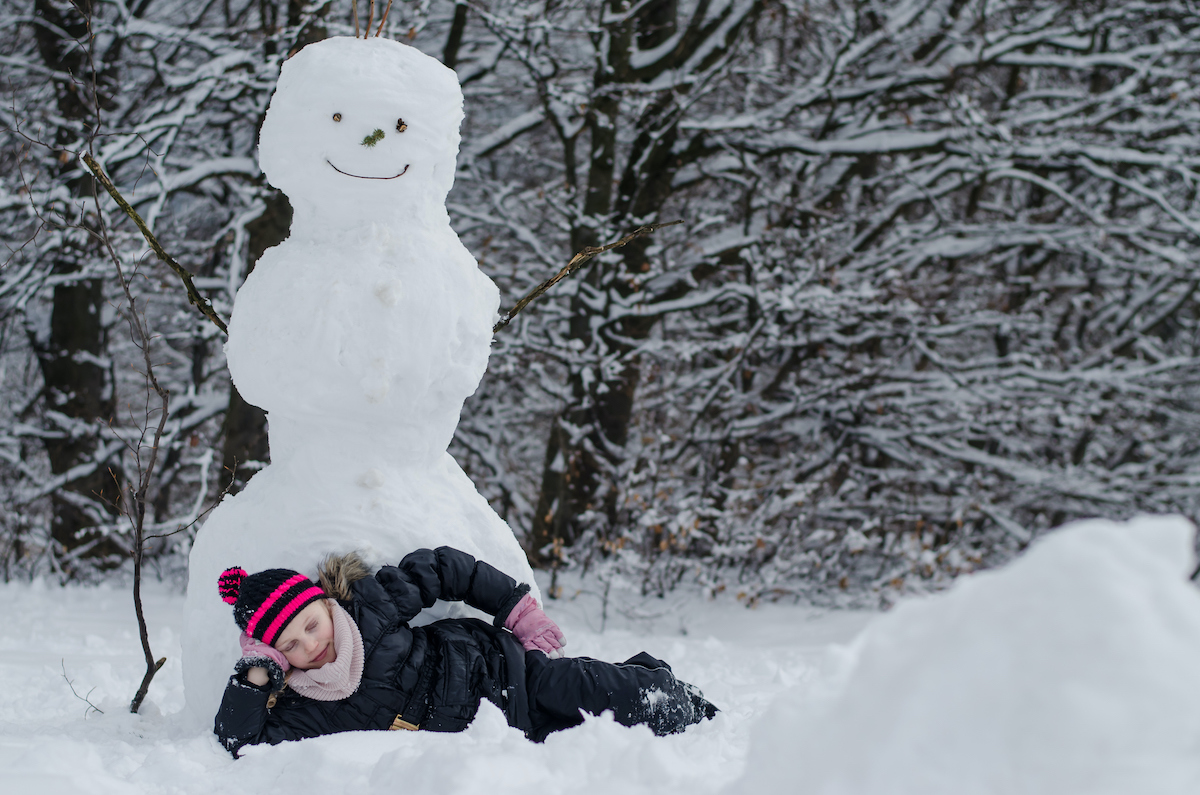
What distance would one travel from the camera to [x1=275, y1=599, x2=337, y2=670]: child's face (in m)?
2.15

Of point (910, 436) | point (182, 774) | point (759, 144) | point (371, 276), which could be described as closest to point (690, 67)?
point (759, 144)

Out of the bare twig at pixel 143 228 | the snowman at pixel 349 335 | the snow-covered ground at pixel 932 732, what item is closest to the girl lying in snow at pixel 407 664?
the snowman at pixel 349 335

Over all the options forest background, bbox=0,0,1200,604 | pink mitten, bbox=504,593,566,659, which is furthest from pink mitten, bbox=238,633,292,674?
forest background, bbox=0,0,1200,604

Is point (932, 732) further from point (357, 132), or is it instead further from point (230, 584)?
point (357, 132)

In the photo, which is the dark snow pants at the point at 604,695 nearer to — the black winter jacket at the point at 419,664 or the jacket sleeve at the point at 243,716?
the black winter jacket at the point at 419,664

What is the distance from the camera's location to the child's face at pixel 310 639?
7.07ft

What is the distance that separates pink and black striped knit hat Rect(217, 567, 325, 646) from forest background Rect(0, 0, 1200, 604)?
3.47 m

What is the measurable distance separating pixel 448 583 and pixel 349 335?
2.58 feet

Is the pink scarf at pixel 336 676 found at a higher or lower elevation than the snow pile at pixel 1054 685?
lower

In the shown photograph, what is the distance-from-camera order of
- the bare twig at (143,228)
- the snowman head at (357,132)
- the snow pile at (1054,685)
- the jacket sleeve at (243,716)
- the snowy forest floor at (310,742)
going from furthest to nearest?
1. the bare twig at (143,228)
2. the snowman head at (357,132)
3. the jacket sleeve at (243,716)
4. the snowy forest floor at (310,742)
5. the snow pile at (1054,685)

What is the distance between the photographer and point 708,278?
7.50m

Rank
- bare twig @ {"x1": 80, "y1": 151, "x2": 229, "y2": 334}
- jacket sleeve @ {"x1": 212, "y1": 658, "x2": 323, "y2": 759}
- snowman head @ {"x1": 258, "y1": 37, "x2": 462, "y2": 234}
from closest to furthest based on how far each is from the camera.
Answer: jacket sleeve @ {"x1": 212, "y1": 658, "x2": 323, "y2": 759} → snowman head @ {"x1": 258, "y1": 37, "x2": 462, "y2": 234} → bare twig @ {"x1": 80, "y1": 151, "x2": 229, "y2": 334}

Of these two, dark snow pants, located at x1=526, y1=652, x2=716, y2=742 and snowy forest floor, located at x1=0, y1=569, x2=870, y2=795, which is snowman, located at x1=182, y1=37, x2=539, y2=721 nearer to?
dark snow pants, located at x1=526, y1=652, x2=716, y2=742

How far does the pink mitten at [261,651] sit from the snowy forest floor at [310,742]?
9.2 inches
